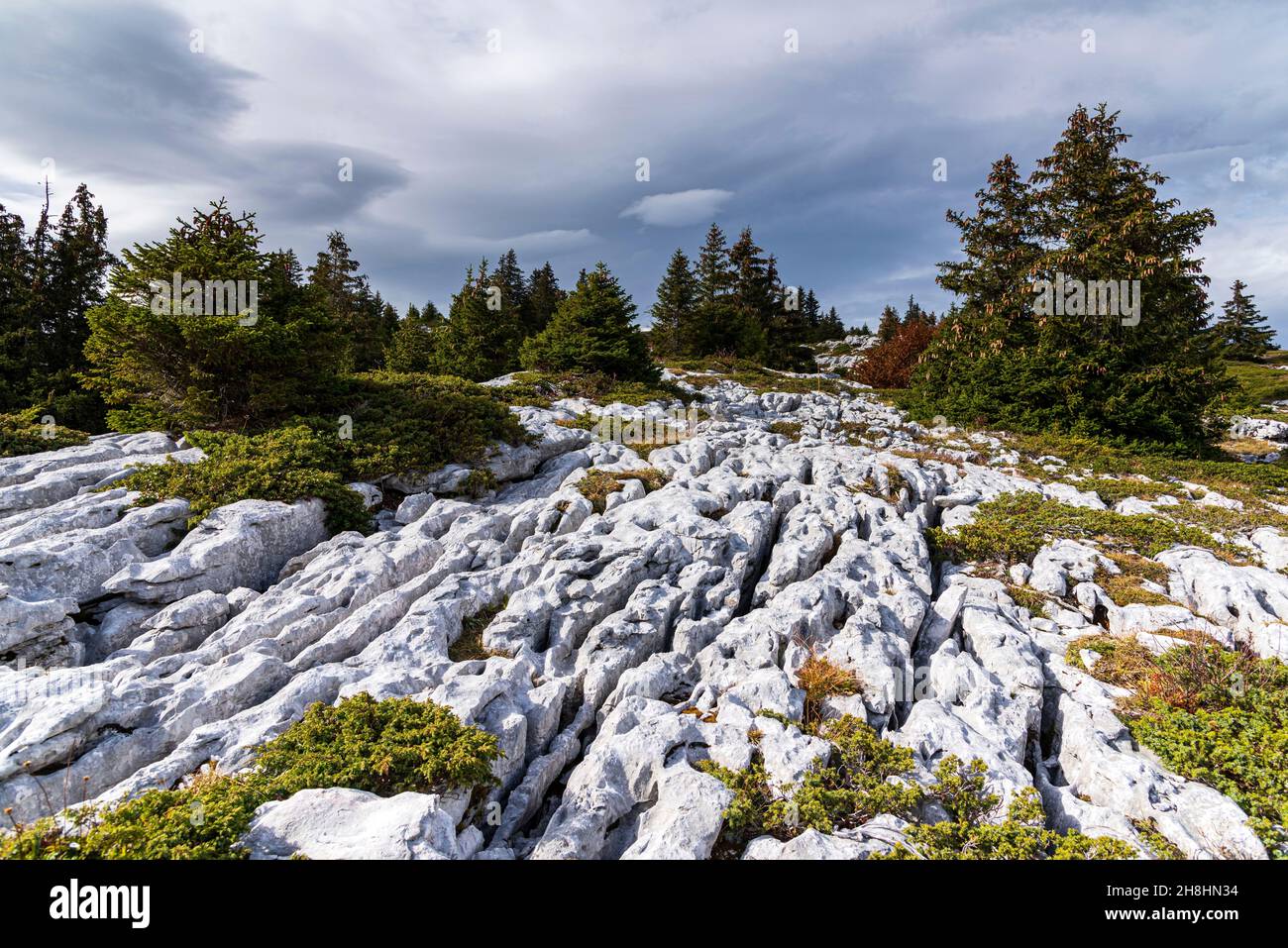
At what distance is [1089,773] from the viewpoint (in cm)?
677

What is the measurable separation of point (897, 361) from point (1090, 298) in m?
20.9

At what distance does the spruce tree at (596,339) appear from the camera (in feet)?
104

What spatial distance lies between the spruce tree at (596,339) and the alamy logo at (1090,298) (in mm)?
21188

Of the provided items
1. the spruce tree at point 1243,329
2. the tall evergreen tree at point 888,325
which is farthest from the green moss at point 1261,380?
the tall evergreen tree at point 888,325

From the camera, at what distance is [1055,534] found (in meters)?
13.6

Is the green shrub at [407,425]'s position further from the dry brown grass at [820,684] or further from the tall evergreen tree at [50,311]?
the tall evergreen tree at [50,311]

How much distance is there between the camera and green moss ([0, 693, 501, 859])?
15.0 ft

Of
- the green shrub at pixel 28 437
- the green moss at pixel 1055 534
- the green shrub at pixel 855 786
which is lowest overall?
the green shrub at pixel 855 786

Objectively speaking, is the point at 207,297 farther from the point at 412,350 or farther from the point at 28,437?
the point at 412,350

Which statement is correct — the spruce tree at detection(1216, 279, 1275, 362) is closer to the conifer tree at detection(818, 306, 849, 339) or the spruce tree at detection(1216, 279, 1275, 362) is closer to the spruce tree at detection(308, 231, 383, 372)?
the conifer tree at detection(818, 306, 849, 339)

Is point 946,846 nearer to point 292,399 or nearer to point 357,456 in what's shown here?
point 357,456

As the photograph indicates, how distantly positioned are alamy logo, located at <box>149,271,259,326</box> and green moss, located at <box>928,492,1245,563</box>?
823 inches

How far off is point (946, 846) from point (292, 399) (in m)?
20.0
